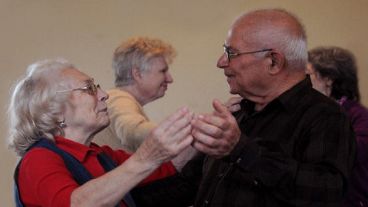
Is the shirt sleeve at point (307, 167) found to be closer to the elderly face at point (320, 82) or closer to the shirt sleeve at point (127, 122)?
the shirt sleeve at point (127, 122)

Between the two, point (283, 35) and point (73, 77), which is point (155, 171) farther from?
point (283, 35)

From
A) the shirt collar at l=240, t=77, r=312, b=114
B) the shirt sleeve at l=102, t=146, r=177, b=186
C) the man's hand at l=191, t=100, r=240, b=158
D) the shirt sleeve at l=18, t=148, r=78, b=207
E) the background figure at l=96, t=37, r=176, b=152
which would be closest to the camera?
the man's hand at l=191, t=100, r=240, b=158

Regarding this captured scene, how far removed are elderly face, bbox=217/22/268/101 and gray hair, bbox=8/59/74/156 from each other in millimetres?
543

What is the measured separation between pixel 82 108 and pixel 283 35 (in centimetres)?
68

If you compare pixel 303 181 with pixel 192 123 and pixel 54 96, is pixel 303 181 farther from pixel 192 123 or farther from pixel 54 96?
pixel 54 96

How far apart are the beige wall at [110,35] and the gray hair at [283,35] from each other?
154 cm

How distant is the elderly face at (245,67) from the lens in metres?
1.48

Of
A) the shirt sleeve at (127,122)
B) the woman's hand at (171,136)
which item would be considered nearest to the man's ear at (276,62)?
the woman's hand at (171,136)

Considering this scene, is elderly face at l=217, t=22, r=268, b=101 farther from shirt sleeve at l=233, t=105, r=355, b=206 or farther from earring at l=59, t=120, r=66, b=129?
earring at l=59, t=120, r=66, b=129

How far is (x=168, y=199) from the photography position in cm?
179

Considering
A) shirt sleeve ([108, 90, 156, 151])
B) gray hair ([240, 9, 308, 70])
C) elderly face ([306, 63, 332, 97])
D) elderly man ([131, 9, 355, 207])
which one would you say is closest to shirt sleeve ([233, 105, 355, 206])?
elderly man ([131, 9, 355, 207])

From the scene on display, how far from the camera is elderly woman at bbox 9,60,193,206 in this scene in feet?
4.10

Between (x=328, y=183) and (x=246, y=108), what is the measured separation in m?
0.45

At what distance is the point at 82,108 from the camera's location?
163 centimetres
